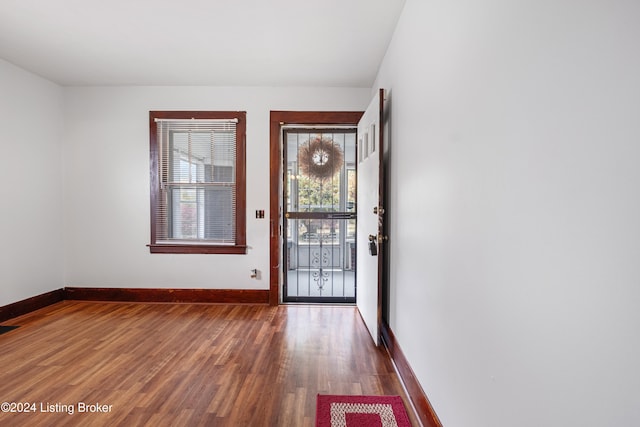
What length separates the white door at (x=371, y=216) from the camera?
2682mm

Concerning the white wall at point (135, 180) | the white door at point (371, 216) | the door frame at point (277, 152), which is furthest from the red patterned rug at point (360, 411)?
the white wall at point (135, 180)

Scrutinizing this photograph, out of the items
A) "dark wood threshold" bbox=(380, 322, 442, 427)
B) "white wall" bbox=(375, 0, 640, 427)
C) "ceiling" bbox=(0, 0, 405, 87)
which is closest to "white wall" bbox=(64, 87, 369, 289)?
"ceiling" bbox=(0, 0, 405, 87)

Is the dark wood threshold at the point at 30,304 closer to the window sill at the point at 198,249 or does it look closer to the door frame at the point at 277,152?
the window sill at the point at 198,249

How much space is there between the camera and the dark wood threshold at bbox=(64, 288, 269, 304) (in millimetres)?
4016

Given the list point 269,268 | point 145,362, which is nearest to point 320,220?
point 269,268

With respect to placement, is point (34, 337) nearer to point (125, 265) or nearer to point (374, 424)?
point (125, 265)

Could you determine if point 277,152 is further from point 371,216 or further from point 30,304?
point 30,304

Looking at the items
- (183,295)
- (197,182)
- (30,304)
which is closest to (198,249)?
(183,295)

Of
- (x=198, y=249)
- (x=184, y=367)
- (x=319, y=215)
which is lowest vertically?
(x=184, y=367)

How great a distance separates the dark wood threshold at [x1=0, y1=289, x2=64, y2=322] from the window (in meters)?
1.24

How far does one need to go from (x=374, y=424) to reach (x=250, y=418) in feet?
2.18

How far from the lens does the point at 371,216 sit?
9.79 feet

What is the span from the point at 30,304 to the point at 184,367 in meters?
2.49

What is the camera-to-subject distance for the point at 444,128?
61.4 inches
